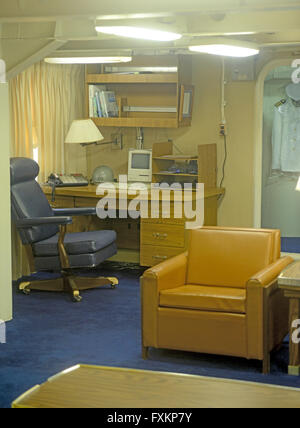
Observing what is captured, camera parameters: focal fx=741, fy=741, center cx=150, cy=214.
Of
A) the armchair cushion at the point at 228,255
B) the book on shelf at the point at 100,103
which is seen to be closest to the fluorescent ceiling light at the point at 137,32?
the armchair cushion at the point at 228,255

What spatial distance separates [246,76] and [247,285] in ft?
11.1

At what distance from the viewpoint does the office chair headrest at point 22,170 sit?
6449mm

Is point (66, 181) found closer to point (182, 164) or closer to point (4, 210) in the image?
point (182, 164)

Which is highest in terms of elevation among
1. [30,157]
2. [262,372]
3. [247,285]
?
[30,157]

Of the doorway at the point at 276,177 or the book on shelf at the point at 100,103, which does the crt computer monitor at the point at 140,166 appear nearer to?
the book on shelf at the point at 100,103

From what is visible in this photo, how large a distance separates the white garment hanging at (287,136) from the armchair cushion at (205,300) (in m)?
4.35

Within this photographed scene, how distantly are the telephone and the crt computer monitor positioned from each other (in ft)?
1.60

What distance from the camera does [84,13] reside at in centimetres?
402

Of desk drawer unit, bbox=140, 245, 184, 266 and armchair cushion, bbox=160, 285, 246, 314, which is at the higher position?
armchair cushion, bbox=160, 285, 246, 314

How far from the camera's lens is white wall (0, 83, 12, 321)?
5.36 metres

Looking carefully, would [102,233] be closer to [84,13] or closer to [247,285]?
[247,285]

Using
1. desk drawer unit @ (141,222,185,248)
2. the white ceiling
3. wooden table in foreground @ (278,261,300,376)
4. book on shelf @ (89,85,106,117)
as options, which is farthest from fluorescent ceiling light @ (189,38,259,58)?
book on shelf @ (89,85,106,117)

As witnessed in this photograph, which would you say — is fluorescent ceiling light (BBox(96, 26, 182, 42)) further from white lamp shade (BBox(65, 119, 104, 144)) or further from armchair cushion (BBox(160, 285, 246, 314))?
white lamp shade (BBox(65, 119, 104, 144))
